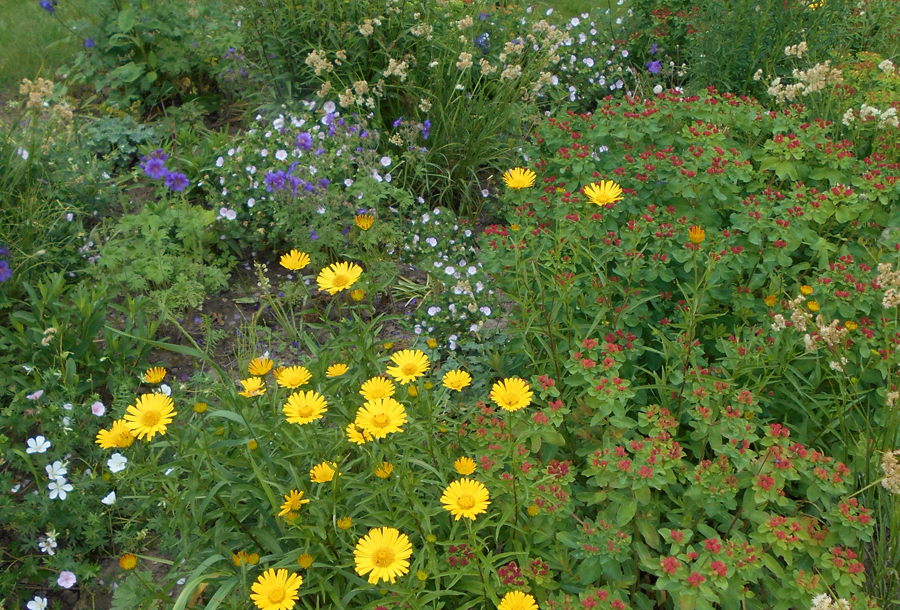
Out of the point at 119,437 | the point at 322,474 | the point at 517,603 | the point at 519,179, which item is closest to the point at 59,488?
the point at 119,437

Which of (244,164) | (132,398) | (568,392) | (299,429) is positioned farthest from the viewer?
(244,164)

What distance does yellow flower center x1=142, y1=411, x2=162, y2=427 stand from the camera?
177 cm

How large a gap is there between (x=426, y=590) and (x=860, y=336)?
162 cm

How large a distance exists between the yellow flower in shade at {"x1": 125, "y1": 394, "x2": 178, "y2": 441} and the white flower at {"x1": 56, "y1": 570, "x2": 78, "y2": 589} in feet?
2.79

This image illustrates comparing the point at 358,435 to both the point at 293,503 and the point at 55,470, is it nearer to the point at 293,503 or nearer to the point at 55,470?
the point at 293,503

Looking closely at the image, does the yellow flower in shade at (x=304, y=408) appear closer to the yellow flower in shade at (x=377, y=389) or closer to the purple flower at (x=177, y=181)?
the yellow flower in shade at (x=377, y=389)

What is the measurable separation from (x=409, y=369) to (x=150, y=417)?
2.24 ft

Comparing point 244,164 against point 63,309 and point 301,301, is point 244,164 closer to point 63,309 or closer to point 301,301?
point 301,301

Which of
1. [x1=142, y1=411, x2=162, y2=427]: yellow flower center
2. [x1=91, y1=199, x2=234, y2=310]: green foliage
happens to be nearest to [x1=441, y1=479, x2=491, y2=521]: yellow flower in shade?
[x1=142, y1=411, x2=162, y2=427]: yellow flower center

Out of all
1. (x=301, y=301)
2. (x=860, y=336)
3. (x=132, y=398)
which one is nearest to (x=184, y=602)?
(x=132, y=398)

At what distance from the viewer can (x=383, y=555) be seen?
63.0 inches

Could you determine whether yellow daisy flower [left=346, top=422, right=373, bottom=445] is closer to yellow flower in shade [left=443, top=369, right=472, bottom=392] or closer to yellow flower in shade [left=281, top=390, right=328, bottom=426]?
yellow flower in shade [left=281, top=390, right=328, bottom=426]

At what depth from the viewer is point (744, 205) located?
2580mm

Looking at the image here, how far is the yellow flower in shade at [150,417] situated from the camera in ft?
5.73
